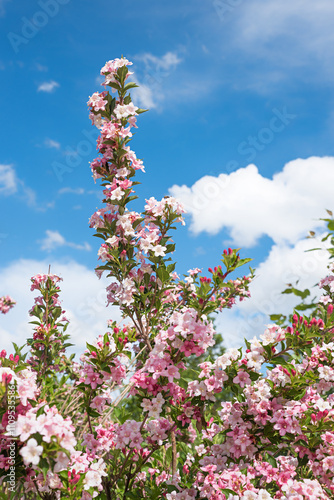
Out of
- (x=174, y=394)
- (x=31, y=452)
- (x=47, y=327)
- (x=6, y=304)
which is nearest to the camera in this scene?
(x=31, y=452)

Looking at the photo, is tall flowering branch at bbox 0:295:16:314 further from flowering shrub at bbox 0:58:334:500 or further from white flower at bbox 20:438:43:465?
white flower at bbox 20:438:43:465

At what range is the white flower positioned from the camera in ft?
5.80

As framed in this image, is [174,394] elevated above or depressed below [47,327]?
below

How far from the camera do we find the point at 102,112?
4.00m

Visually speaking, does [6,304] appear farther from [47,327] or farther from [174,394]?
[174,394]

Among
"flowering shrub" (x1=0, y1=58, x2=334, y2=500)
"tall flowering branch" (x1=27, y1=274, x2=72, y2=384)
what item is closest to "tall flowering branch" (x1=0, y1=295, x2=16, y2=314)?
"tall flowering branch" (x1=27, y1=274, x2=72, y2=384)

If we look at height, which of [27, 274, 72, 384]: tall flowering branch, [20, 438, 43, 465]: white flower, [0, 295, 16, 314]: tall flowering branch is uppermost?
[0, 295, 16, 314]: tall flowering branch

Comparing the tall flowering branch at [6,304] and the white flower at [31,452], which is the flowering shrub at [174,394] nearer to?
the white flower at [31,452]

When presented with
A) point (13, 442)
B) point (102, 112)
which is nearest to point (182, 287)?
point (102, 112)

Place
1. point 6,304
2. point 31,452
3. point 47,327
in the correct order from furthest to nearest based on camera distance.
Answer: point 6,304
point 47,327
point 31,452

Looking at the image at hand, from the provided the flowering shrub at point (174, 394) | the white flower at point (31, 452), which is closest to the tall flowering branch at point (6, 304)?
the flowering shrub at point (174, 394)

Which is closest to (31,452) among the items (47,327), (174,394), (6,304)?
(174,394)

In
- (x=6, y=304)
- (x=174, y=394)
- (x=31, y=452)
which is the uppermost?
(x=6, y=304)

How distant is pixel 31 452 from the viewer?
1816mm
